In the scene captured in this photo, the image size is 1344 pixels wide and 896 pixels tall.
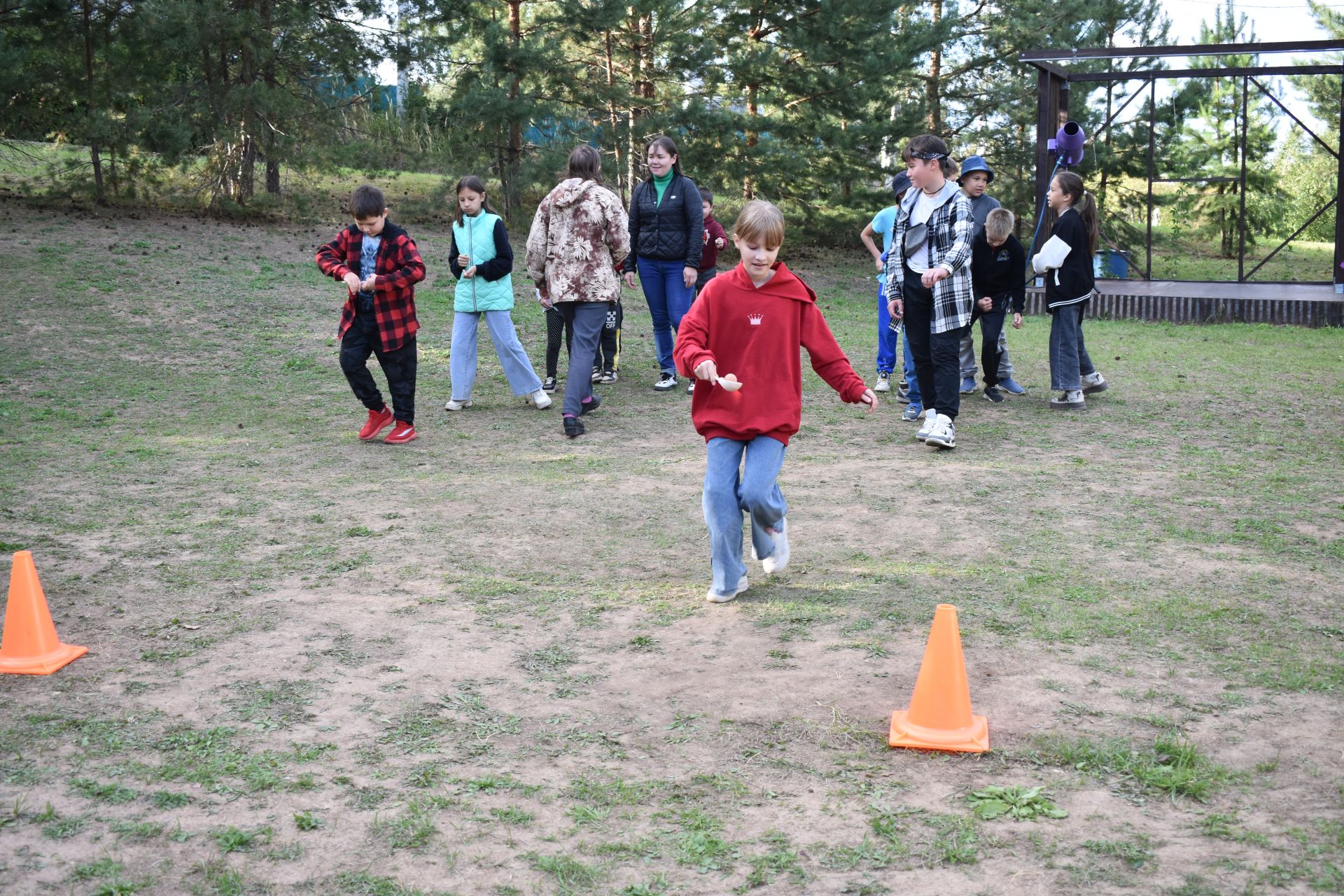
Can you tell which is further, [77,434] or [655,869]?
[77,434]

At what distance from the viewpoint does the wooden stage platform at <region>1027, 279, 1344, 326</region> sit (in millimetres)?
16031

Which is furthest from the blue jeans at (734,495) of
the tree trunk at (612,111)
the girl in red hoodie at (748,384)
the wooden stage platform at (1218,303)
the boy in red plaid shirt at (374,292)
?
the tree trunk at (612,111)

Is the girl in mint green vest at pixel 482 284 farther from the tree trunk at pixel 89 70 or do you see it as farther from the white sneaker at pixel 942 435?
the tree trunk at pixel 89 70

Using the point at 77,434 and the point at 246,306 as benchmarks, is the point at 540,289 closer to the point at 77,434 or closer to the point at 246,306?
the point at 77,434

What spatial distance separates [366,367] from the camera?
816 centimetres

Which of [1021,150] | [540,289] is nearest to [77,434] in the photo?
[540,289]

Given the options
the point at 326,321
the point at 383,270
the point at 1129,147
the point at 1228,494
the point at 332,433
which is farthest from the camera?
the point at 1129,147

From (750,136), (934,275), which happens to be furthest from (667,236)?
(750,136)

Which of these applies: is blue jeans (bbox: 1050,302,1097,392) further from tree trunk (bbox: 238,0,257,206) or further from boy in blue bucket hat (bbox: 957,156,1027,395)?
tree trunk (bbox: 238,0,257,206)

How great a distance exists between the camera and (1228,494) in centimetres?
672

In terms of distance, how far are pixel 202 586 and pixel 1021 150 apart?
2178 cm

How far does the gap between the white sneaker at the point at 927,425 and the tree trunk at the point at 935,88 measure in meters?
16.3

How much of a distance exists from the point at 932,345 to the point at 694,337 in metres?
3.67

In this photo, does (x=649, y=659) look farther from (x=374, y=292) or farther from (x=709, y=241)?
(x=709, y=241)
